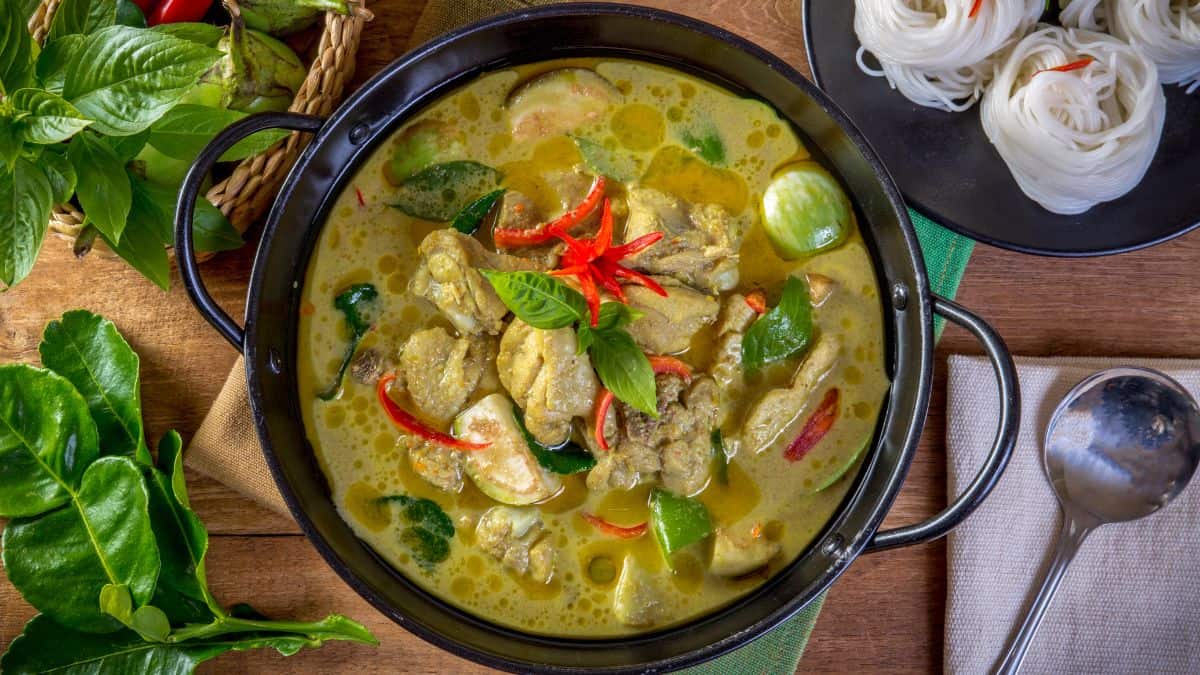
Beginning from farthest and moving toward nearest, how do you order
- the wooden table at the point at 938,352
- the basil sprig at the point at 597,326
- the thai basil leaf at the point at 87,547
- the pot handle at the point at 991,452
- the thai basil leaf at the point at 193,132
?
the wooden table at the point at 938,352
the thai basil leaf at the point at 87,547
the thai basil leaf at the point at 193,132
the pot handle at the point at 991,452
the basil sprig at the point at 597,326

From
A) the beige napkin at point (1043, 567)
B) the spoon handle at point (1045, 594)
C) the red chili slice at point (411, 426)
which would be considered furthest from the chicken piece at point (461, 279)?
the spoon handle at point (1045, 594)

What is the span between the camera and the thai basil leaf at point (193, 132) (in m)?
2.30

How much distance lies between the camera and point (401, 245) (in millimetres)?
2516

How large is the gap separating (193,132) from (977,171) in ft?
7.03

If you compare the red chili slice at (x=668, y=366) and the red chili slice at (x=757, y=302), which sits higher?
the red chili slice at (x=757, y=302)

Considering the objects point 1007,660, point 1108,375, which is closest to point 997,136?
point 1108,375

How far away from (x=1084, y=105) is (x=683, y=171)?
3.87 feet

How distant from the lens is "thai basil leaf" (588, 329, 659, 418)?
218cm

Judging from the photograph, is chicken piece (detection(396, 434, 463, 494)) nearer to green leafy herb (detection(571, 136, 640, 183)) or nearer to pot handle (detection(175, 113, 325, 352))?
pot handle (detection(175, 113, 325, 352))

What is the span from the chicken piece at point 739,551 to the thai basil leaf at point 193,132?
1.53 m

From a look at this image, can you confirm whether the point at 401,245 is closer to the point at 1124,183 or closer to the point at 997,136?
the point at 997,136

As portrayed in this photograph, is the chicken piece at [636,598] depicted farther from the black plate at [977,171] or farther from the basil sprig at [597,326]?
the black plate at [977,171]

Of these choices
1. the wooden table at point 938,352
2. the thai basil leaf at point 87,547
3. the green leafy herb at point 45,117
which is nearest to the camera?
the green leafy herb at point 45,117

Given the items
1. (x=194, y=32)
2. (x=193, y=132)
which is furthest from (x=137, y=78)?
(x=194, y=32)
